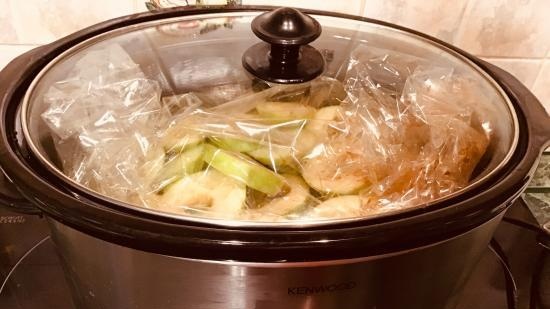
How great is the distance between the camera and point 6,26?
0.98m

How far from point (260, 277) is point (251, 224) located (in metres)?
0.06

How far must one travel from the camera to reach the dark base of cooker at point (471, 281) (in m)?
0.86

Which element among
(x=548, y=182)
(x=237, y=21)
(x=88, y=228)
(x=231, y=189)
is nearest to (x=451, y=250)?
(x=231, y=189)

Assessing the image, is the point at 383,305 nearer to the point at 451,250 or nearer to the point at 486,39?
the point at 451,250

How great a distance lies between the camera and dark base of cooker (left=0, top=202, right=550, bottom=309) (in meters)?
0.86

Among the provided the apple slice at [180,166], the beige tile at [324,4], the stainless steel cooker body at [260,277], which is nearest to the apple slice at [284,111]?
the apple slice at [180,166]

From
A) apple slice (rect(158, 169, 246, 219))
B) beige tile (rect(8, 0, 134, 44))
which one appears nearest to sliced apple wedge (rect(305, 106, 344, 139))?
apple slice (rect(158, 169, 246, 219))

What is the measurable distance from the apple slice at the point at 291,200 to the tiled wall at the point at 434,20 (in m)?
0.50

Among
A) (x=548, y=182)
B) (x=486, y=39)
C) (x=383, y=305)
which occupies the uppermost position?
(x=486, y=39)

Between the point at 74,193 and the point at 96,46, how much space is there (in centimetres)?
31

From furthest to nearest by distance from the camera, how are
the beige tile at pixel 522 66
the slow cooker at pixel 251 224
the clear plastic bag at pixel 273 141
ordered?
the beige tile at pixel 522 66 < the clear plastic bag at pixel 273 141 < the slow cooker at pixel 251 224

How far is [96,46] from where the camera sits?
757 mm

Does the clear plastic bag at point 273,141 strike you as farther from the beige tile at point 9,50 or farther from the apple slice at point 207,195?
the beige tile at point 9,50

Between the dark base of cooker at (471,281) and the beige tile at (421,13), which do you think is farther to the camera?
the beige tile at (421,13)
